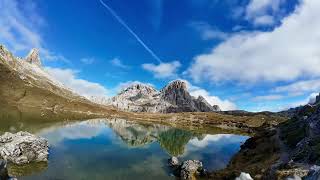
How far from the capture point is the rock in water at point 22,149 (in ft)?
218

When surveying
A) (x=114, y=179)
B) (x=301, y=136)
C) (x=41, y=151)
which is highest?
(x=301, y=136)

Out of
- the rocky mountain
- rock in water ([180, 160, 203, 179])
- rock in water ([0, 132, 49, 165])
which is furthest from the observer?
rock in water ([0, 132, 49, 165])

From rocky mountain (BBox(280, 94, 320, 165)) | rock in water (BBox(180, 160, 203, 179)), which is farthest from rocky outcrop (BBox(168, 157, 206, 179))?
rocky mountain (BBox(280, 94, 320, 165))

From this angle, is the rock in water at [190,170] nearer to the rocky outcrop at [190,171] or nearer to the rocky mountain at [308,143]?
the rocky outcrop at [190,171]

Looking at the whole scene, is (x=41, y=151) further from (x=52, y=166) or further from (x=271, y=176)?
(x=271, y=176)

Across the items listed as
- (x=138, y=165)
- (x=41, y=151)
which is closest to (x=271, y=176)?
(x=138, y=165)

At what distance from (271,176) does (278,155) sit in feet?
77.2

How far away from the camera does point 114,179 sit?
5988 cm

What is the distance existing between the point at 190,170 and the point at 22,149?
1391 inches

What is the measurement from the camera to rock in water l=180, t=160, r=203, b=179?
62438mm

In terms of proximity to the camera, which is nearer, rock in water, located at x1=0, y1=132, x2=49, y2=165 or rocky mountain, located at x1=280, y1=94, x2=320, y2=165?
rocky mountain, located at x1=280, y1=94, x2=320, y2=165

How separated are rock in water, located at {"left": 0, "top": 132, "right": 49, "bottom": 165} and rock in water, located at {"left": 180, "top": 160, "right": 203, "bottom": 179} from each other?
29536mm

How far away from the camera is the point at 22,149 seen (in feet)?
226

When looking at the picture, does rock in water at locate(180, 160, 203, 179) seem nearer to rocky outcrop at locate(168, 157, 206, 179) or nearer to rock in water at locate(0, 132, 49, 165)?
rocky outcrop at locate(168, 157, 206, 179)
